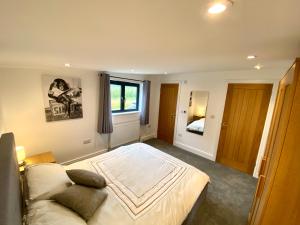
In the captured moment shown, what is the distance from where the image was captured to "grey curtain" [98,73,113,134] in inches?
133

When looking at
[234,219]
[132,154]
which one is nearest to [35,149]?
[132,154]

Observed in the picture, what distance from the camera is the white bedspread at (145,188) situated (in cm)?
133

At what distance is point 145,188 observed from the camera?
5.53 feet

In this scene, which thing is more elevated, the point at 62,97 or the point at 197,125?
the point at 62,97

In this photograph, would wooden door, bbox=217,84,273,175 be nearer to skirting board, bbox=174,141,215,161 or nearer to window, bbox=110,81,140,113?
skirting board, bbox=174,141,215,161

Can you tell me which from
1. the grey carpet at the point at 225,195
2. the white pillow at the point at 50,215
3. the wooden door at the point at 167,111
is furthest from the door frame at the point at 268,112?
the white pillow at the point at 50,215

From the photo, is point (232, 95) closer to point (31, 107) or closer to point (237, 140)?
point (237, 140)

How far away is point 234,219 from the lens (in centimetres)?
197

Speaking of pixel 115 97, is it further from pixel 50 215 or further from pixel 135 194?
pixel 50 215

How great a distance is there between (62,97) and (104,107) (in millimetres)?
936

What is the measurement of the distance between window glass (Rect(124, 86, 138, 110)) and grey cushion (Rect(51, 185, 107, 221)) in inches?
124

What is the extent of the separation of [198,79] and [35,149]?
13.5ft

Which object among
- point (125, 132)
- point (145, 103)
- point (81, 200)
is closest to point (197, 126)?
point (145, 103)

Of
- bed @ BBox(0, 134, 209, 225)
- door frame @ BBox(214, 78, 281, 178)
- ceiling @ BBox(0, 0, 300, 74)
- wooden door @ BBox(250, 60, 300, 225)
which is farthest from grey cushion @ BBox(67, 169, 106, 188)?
door frame @ BBox(214, 78, 281, 178)
